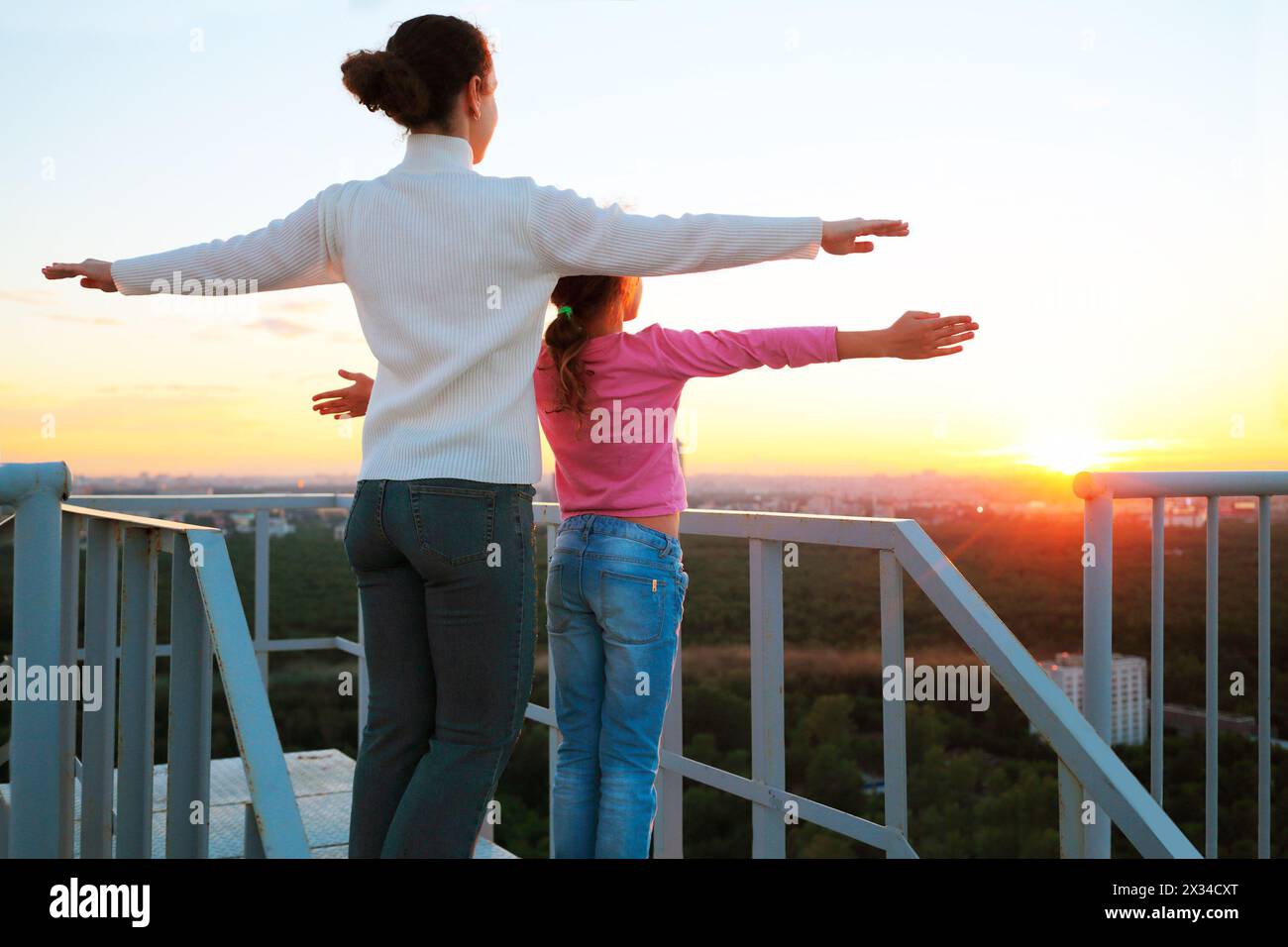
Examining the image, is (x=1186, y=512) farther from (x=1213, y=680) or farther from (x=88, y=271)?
(x=88, y=271)

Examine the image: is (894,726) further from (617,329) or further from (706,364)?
(617,329)

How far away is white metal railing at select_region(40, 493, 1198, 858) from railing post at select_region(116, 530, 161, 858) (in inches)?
29.9

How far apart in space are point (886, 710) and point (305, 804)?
8.54ft

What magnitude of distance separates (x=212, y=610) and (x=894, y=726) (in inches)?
45.9

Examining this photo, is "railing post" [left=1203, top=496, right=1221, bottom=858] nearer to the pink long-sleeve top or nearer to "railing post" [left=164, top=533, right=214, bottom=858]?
the pink long-sleeve top

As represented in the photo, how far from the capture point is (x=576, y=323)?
1843mm

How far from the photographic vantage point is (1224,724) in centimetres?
234

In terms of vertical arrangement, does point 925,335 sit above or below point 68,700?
above

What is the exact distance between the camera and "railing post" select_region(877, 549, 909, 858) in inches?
72.1

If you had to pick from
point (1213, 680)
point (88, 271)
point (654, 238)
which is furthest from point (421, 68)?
point (1213, 680)

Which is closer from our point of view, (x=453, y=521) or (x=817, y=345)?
(x=453, y=521)

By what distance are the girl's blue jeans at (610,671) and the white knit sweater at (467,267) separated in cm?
33

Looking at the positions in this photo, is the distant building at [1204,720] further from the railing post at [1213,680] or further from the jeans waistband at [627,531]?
the jeans waistband at [627,531]

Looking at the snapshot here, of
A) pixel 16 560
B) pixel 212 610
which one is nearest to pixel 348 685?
pixel 16 560
